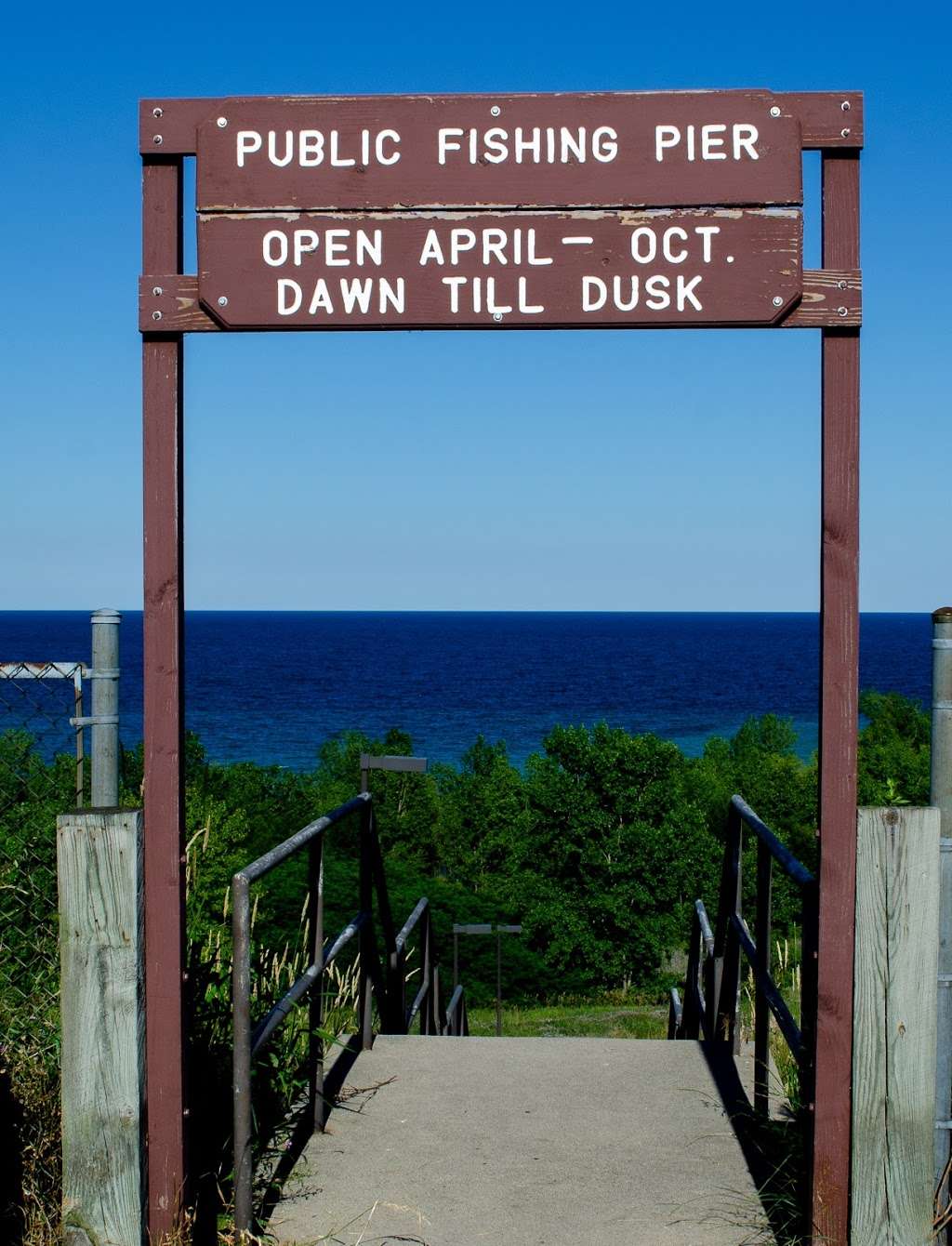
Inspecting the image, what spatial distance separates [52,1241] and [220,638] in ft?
599

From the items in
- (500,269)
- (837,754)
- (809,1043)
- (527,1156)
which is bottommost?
(527,1156)

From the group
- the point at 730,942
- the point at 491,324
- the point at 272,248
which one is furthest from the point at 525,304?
the point at 730,942

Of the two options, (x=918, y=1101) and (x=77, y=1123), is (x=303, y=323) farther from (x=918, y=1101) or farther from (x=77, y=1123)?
(x=918, y=1101)

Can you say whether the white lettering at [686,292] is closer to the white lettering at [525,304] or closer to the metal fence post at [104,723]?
the white lettering at [525,304]

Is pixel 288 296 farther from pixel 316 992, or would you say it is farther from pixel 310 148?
pixel 316 992

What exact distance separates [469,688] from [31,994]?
105 m

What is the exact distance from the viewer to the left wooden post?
11.1ft

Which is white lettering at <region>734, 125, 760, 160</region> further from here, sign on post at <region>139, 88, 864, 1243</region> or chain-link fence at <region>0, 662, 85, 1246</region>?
chain-link fence at <region>0, 662, 85, 1246</region>

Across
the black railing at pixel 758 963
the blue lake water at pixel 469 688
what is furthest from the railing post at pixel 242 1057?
the blue lake water at pixel 469 688

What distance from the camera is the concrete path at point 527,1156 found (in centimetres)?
369

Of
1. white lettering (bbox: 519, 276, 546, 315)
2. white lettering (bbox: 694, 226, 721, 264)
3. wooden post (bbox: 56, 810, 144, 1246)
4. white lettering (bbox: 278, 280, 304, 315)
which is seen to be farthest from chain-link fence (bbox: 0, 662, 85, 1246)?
white lettering (bbox: 694, 226, 721, 264)

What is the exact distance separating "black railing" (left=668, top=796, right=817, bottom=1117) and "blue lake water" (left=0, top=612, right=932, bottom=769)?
4908cm

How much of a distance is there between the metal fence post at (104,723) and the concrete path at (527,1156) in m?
1.36

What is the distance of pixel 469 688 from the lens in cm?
11019
